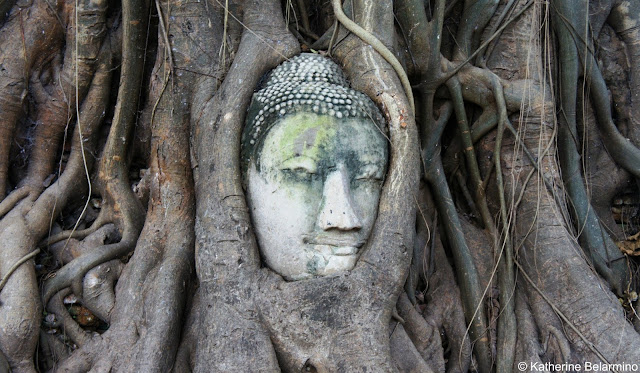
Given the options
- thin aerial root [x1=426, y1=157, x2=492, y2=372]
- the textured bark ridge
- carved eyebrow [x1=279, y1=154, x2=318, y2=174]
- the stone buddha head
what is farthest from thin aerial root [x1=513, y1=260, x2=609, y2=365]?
carved eyebrow [x1=279, y1=154, x2=318, y2=174]

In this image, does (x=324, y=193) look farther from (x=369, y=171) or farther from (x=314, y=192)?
(x=369, y=171)

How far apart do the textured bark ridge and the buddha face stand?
0.19ft

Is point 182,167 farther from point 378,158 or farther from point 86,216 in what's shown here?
point 378,158

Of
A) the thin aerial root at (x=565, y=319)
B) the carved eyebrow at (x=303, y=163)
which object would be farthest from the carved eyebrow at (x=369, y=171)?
the thin aerial root at (x=565, y=319)

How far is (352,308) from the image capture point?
2.10 metres

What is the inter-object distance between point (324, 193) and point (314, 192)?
0.05m

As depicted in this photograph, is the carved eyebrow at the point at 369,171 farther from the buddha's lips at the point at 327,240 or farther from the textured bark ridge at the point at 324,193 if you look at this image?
the buddha's lips at the point at 327,240

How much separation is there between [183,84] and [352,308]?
1278 mm

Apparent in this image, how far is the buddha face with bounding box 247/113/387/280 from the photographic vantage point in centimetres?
221

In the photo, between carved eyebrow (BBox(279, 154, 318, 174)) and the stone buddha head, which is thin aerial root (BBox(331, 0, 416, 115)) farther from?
carved eyebrow (BBox(279, 154, 318, 174))

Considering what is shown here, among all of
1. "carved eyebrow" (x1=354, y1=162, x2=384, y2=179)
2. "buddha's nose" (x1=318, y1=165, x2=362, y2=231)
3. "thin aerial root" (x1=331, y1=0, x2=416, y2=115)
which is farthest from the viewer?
"thin aerial root" (x1=331, y1=0, x2=416, y2=115)

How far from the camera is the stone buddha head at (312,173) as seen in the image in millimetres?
2213

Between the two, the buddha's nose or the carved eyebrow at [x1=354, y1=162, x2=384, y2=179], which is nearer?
the buddha's nose

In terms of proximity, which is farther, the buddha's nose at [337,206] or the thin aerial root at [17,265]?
the thin aerial root at [17,265]
